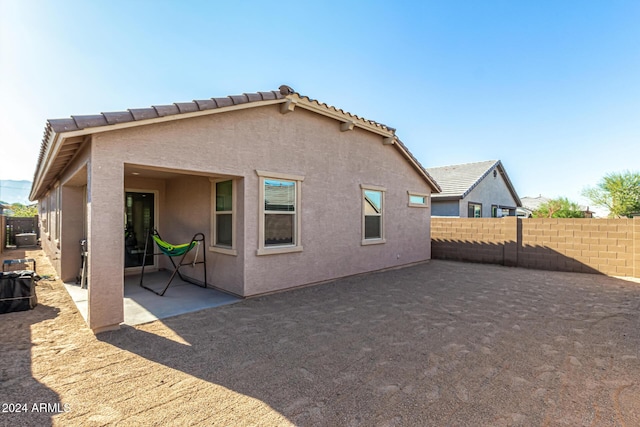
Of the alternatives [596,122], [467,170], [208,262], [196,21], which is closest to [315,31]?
[196,21]

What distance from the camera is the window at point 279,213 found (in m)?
6.01

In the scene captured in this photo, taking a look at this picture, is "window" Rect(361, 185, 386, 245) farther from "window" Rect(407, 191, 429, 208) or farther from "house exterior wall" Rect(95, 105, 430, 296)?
"window" Rect(407, 191, 429, 208)

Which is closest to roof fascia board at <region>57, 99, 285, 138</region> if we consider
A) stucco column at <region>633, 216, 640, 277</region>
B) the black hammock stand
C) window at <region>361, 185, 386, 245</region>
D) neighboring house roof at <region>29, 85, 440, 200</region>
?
neighboring house roof at <region>29, 85, 440, 200</region>

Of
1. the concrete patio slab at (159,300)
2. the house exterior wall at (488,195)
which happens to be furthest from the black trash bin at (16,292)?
the house exterior wall at (488,195)

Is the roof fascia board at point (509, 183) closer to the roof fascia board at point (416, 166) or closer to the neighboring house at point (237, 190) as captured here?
the roof fascia board at point (416, 166)

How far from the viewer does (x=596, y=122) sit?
15516 millimetres

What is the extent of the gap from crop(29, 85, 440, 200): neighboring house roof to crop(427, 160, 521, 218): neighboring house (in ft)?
34.4

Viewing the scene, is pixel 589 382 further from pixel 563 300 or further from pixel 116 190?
pixel 116 190

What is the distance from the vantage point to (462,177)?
60.8 ft

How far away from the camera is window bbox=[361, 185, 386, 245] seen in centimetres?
845

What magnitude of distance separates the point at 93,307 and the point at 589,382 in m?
5.91

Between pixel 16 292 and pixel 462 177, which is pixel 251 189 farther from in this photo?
pixel 462 177

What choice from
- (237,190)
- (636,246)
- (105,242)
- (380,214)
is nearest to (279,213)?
(237,190)

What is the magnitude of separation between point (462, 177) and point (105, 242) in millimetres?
18886
